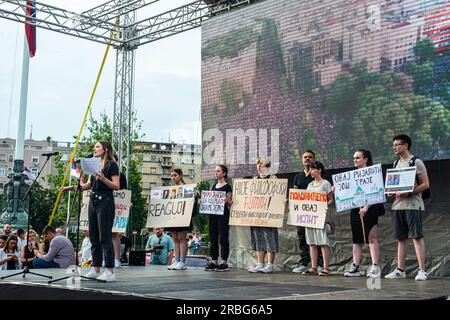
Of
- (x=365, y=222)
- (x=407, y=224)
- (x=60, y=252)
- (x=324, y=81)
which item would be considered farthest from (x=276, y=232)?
(x=60, y=252)

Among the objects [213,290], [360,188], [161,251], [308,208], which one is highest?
[360,188]

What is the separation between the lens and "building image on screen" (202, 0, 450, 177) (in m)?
7.81

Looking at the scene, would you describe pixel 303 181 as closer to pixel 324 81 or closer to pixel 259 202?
pixel 259 202

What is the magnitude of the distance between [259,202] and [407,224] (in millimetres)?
2252

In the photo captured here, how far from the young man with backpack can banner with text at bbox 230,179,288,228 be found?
1763 millimetres

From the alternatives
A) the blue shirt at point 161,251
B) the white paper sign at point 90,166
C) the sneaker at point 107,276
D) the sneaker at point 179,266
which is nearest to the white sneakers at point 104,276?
the sneaker at point 107,276

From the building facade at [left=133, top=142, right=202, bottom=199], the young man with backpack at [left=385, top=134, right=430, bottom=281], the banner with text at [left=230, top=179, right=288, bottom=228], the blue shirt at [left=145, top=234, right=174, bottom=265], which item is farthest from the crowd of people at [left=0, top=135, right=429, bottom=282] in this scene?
the building facade at [left=133, top=142, right=202, bottom=199]

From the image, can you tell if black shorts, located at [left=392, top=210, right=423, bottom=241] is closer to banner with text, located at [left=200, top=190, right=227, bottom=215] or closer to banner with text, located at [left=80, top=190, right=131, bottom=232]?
banner with text, located at [left=200, top=190, right=227, bottom=215]

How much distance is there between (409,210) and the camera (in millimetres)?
6488
